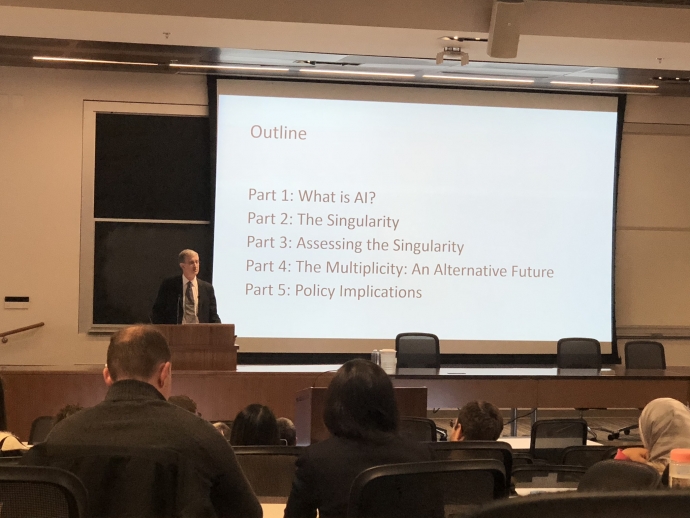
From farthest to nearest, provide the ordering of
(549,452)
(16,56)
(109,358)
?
(16,56), (549,452), (109,358)

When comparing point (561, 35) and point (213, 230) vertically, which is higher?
point (561, 35)

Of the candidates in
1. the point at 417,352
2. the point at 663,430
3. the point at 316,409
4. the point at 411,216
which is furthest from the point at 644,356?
the point at 663,430

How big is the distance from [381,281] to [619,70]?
3.17 m

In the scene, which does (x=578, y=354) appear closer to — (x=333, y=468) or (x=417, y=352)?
(x=417, y=352)

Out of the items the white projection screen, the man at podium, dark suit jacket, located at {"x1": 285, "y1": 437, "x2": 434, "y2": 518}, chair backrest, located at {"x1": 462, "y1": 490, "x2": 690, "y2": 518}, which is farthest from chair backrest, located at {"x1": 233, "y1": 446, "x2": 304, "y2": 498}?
the white projection screen

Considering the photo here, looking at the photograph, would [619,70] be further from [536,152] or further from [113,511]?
[113,511]

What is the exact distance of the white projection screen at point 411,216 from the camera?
8.55 m

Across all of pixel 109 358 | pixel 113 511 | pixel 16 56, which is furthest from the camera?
pixel 16 56

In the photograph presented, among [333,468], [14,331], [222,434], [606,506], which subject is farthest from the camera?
[14,331]

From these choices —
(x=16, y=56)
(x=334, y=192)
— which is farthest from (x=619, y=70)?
(x=16, y=56)

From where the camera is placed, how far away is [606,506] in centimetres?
48

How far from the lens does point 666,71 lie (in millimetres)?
8328

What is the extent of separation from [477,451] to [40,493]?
3.75 ft

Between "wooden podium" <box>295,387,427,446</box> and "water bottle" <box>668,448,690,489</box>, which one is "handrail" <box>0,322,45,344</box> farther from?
"water bottle" <box>668,448,690,489</box>
